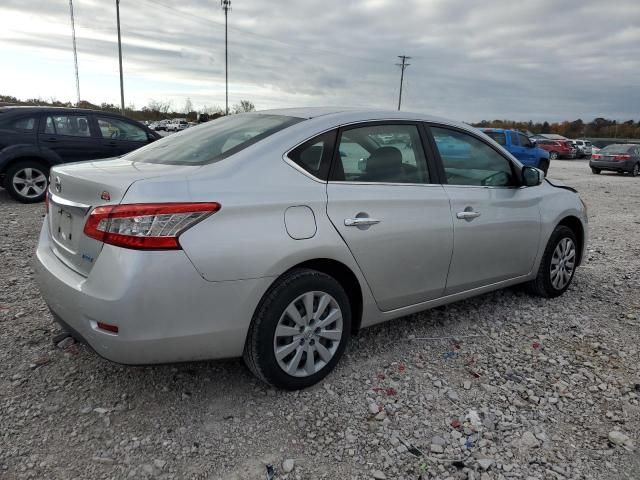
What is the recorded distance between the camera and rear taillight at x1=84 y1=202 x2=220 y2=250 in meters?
2.31

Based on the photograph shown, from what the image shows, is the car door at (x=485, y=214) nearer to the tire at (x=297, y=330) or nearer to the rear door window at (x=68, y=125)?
the tire at (x=297, y=330)

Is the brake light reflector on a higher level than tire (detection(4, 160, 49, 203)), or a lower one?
higher

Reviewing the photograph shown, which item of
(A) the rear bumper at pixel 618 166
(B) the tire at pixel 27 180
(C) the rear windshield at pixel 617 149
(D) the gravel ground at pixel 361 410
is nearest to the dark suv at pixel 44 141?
(B) the tire at pixel 27 180

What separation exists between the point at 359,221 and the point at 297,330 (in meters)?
0.71

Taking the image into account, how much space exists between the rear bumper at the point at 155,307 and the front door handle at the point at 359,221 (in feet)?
2.02

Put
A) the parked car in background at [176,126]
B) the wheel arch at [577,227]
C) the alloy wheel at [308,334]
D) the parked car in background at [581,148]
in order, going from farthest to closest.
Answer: the parked car in background at [176,126], the parked car in background at [581,148], the wheel arch at [577,227], the alloy wheel at [308,334]

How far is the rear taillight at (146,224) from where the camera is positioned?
91.0 inches

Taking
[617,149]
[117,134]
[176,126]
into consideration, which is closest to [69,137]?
[117,134]

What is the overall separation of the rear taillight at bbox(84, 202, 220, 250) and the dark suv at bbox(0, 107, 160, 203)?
7.31 metres

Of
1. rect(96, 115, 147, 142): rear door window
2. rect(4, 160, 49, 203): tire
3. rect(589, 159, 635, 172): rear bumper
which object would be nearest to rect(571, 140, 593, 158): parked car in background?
rect(589, 159, 635, 172): rear bumper

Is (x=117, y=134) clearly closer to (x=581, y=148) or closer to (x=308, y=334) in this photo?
(x=308, y=334)

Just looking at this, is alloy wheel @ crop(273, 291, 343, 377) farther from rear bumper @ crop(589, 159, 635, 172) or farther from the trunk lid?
Result: rear bumper @ crop(589, 159, 635, 172)

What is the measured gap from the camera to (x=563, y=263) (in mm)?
4617

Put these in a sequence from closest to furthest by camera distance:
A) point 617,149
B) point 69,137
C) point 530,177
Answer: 1. point 530,177
2. point 69,137
3. point 617,149
